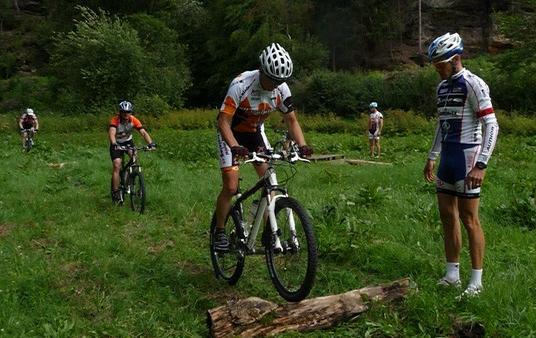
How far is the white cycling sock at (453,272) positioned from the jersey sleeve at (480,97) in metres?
1.49

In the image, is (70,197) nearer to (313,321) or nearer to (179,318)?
(179,318)

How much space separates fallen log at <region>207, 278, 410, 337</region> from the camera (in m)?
4.77

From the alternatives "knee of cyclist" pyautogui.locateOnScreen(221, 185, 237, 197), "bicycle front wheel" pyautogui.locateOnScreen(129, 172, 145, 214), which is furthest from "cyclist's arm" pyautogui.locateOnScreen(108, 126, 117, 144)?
"knee of cyclist" pyautogui.locateOnScreen(221, 185, 237, 197)

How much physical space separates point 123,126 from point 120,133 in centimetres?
16

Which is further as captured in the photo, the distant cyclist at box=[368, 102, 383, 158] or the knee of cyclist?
the distant cyclist at box=[368, 102, 383, 158]

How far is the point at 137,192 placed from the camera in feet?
35.0

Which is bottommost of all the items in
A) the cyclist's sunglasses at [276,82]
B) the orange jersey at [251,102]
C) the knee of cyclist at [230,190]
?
the knee of cyclist at [230,190]

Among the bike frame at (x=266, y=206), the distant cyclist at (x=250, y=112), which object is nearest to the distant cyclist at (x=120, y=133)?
the distant cyclist at (x=250, y=112)

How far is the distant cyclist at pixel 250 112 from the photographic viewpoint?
5.67 meters

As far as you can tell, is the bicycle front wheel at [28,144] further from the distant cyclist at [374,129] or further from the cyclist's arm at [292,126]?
the cyclist's arm at [292,126]

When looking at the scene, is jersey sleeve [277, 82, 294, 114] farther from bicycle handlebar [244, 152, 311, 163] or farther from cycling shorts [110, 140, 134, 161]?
cycling shorts [110, 140, 134, 161]

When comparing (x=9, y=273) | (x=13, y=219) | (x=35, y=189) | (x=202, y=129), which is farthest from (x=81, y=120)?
(x=9, y=273)

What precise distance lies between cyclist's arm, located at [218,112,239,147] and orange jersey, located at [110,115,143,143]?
5.72 meters

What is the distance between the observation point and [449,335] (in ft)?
15.5
